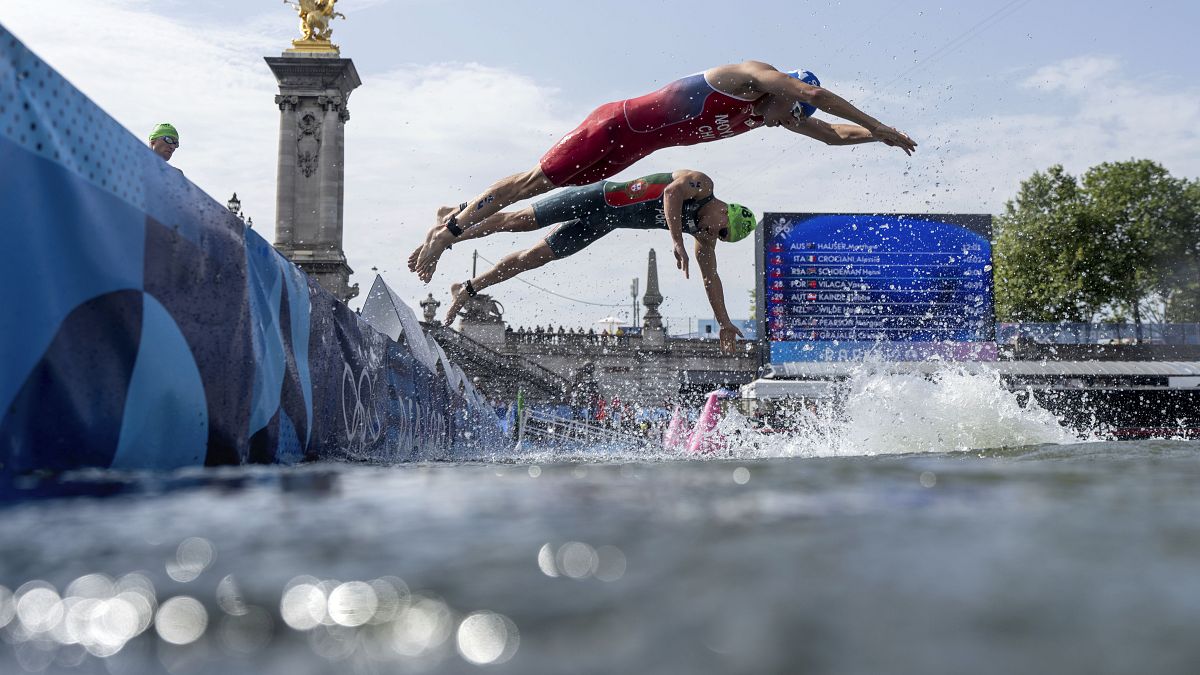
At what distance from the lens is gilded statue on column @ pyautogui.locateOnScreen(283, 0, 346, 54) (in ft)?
93.0

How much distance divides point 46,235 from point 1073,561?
2.71 metres

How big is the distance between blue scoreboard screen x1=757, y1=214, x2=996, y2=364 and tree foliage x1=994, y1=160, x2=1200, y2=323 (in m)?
23.2

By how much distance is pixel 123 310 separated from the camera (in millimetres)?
3129

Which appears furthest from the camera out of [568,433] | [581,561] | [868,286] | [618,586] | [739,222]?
[868,286]

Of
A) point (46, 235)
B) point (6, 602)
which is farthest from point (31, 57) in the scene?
point (6, 602)

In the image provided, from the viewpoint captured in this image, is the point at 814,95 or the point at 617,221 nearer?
the point at 814,95

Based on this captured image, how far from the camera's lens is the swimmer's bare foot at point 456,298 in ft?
25.9

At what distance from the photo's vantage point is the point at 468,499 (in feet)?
5.82

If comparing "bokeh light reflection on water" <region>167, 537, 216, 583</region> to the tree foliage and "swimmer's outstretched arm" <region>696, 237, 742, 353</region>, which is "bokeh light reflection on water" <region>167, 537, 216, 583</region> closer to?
"swimmer's outstretched arm" <region>696, 237, 742, 353</region>

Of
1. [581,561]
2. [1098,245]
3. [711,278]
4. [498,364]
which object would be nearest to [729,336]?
[711,278]

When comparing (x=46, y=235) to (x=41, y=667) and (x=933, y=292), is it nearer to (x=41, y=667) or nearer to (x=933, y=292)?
(x=41, y=667)

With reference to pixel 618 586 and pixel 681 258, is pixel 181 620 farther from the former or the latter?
pixel 681 258

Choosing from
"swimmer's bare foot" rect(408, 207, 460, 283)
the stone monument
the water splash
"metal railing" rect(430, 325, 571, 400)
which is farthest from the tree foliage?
"swimmer's bare foot" rect(408, 207, 460, 283)

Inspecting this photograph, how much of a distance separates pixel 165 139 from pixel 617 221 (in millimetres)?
3480
